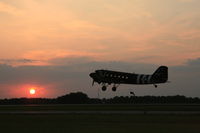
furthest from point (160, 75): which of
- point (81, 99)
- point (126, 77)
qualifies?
point (81, 99)

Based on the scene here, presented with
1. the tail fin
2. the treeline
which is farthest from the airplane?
the treeline

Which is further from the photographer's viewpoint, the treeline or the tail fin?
the treeline

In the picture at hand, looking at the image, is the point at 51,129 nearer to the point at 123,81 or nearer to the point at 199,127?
the point at 199,127

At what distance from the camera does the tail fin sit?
114 meters

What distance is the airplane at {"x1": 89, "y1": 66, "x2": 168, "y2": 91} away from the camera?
115m

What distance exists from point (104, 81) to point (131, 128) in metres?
79.5

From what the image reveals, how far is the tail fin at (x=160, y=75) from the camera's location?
114188 mm

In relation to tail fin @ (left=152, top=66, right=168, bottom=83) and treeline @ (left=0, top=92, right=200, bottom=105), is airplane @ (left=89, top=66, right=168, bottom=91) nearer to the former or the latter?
tail fin @ (left=152, top=66, right=168, bottom=83)

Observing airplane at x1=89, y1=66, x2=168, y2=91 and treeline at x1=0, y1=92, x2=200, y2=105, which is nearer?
airplane at x1=89, y1=66, x2=168, y2=91

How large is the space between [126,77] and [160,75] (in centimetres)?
957

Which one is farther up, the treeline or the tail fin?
the tail fin

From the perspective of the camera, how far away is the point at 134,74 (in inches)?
4653

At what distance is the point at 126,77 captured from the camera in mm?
119250

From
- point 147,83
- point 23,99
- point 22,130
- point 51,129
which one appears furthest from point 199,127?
point 23,99
